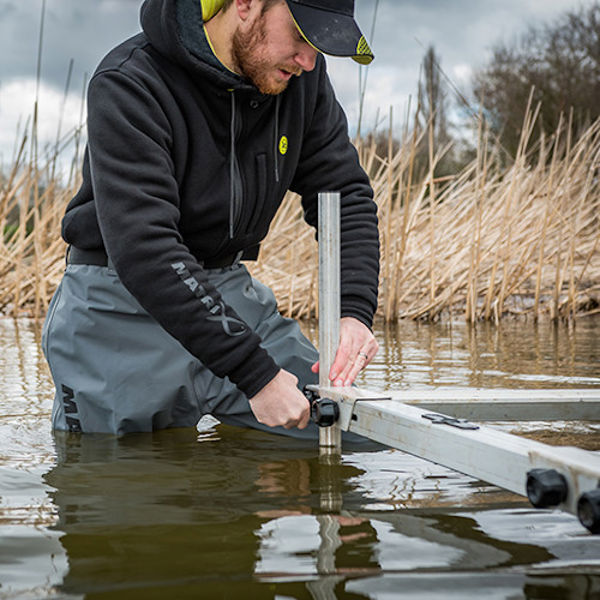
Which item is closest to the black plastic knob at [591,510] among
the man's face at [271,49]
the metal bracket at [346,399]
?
the metal bracket at [346,399]

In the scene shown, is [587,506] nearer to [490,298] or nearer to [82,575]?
[82,575]

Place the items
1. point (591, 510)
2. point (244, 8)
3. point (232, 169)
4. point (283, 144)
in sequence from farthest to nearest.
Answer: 1. point (283, 144)
2. point (232, 169)
3. point (244, 8)
4. point (591, 510)

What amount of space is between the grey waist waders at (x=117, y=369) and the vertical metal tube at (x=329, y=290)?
0.27 m

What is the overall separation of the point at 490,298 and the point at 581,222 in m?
0.93

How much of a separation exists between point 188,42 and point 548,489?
1450 mm

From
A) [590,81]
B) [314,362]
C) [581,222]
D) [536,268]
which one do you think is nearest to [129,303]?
[314,362]

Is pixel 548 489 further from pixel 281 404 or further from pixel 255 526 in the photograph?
pixel 281 404

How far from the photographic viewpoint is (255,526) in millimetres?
1563

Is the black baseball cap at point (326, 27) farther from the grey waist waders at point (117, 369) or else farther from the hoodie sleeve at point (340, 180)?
the grey waist waders at point (117, 369)

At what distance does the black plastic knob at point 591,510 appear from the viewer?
1.15 metres

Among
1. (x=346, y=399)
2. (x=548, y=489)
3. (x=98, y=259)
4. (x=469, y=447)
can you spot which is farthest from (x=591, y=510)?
(x=98, y=259)

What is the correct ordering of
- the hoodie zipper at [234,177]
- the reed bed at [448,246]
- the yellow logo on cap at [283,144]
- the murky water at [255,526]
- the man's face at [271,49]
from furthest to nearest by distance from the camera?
1. the reed bed at [448,246]
2. the yellow logo on cap at [283,144]
3. the hoodie zipper at [234,177]
4. the man's face at [271,49]
5. the murky water at [255,526]

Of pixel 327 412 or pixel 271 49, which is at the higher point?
pixel 271 49

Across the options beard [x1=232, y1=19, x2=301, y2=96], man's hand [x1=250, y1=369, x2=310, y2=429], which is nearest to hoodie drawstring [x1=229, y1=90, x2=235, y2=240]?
beard [x1=232, y1=19, x2=301, y2=96]
